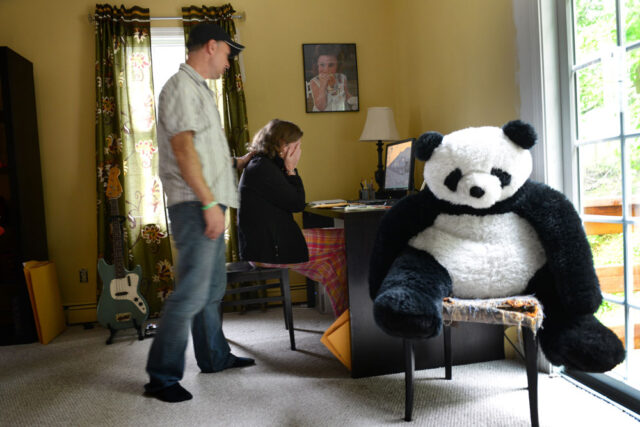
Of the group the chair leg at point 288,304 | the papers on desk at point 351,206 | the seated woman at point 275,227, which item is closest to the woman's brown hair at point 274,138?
the seated woman at point 275,227

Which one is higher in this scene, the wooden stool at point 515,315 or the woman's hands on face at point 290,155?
the woman's hands on face at point 290,155

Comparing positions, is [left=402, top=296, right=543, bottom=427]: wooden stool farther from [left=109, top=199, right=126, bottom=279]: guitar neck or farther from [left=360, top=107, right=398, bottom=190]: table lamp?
[left=109, top=199, right=126, bottom=279]: guitar neck

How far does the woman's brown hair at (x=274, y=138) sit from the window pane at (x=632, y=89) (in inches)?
52.7

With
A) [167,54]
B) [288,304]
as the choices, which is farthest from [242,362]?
[167,54]

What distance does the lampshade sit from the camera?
117 inches

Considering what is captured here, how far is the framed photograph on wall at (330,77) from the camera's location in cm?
327

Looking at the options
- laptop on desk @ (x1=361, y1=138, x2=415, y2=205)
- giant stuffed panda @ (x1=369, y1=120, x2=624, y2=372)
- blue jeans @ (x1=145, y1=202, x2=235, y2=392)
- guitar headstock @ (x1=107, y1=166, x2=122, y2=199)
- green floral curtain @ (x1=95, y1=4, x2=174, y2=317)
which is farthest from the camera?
green floral curtain @ (x1=95, y1=4, x2=174, y2=317)

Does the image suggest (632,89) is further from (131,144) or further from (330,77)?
(131,144)

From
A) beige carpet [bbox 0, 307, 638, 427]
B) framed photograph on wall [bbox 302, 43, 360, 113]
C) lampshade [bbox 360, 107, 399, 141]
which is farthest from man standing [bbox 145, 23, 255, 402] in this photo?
framed photograph on wall [bbox 302, 43, 360, 113]

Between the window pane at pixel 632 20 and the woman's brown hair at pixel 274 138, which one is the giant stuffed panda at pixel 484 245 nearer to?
the window pane at pixel 632 20

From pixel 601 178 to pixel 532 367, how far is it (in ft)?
2.27

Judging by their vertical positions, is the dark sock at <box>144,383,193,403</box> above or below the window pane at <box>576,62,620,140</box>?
below

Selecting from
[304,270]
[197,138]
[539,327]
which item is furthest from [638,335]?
[197,138]

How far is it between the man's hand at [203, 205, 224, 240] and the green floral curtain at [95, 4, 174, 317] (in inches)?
60.3
